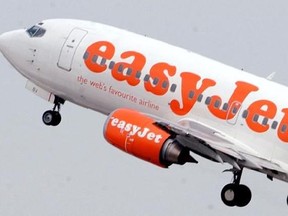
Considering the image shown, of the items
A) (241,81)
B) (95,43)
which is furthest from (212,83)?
(95,43)

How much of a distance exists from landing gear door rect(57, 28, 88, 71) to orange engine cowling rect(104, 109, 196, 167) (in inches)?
250

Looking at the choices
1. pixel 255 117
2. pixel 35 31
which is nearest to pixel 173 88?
pixel 255 117

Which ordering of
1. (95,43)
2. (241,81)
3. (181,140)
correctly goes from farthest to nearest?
(95,43) < (241,81) < (181,140)

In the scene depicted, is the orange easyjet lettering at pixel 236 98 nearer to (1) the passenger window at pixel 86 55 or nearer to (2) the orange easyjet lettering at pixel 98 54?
(2) the orange easyjet lettering at pixel 98 54

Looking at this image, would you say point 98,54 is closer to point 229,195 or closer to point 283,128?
point 229,195

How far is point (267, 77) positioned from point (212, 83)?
2.38 m

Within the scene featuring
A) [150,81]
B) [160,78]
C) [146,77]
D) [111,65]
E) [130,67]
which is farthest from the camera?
Result: [111,65]

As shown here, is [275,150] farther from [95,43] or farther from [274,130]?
[95,43]

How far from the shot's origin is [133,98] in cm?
4991

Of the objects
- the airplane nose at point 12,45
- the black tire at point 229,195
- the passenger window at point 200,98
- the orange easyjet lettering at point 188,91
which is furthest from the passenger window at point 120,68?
the black tire at point 229,195

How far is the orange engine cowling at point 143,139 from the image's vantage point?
45125 mm

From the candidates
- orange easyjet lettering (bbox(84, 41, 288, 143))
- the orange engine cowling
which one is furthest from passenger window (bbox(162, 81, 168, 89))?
the orange engine cowling

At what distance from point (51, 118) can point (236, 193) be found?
35.9ft

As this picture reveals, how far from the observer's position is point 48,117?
179 feet
